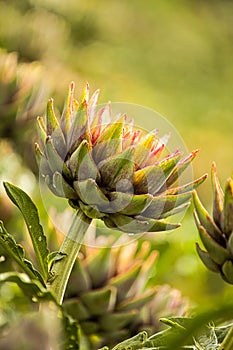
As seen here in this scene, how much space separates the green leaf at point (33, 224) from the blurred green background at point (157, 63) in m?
0.24

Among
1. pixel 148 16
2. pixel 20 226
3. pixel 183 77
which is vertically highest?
pixel 148 16

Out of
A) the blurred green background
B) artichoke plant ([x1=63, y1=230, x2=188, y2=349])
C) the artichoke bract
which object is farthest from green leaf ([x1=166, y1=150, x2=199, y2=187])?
the blurred green background

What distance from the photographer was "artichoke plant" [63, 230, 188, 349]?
41 centimetres

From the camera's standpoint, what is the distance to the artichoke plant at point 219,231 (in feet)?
0.91

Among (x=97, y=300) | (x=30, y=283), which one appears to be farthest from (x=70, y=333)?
(x=97, y=300)

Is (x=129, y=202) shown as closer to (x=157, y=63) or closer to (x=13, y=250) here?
(x=13, y=250)

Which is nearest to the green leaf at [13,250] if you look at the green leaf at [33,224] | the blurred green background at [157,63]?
the green leaf at [33,224]

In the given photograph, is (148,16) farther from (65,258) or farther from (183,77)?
(65,258)

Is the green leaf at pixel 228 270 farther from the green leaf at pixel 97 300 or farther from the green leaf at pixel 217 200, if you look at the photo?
the green leaf at pixel 97 300

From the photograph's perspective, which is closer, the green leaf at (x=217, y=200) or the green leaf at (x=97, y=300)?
the green leaf at (x=217, y=200)

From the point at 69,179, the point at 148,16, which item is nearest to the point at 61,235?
the point at 69,179

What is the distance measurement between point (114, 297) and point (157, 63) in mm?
1946

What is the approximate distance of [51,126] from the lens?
295 millimetres

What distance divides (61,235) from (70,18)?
106 centimetres
